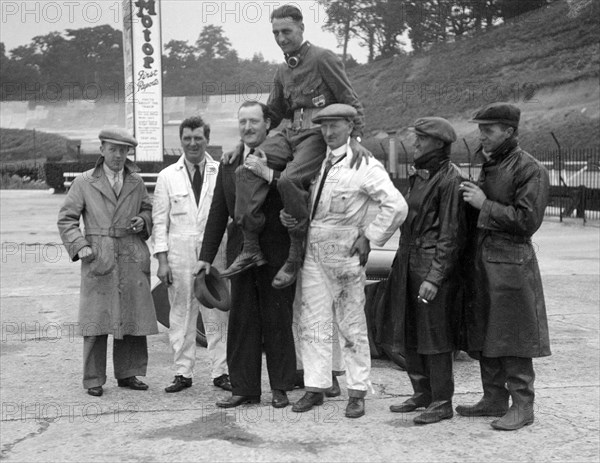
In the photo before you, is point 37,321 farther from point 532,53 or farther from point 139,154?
point 532,53

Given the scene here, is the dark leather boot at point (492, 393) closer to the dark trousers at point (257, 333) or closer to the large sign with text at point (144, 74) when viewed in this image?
the dark trousers at point (257, 333)

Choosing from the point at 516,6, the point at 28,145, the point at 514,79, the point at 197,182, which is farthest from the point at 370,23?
the point at 197,182

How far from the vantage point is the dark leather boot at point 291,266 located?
5473mm

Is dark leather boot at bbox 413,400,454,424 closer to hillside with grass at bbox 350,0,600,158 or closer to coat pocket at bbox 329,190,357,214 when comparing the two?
coat pocket at bbox 329,190,357,214

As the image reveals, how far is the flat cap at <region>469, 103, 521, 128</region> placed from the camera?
5160mm

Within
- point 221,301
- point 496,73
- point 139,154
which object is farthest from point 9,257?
point 496,73

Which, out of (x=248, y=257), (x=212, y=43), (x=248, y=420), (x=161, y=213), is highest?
(x=212, y=43)

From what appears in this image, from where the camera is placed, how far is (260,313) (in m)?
5.75

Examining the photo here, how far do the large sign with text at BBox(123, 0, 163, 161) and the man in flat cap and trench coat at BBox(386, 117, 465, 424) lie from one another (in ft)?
99.2

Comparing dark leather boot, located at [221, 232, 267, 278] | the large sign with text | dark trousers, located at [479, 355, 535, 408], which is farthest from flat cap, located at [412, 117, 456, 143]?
the large sign with text

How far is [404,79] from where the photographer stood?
58125mm

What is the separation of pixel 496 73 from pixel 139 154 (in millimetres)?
25052

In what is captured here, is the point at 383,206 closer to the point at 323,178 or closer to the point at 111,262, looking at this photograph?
the point at 323,178

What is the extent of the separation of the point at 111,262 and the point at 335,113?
1.91 m
